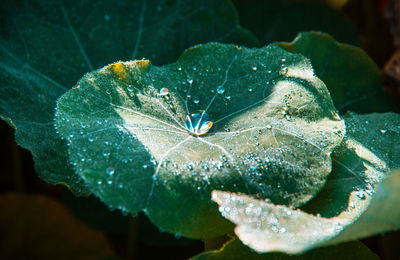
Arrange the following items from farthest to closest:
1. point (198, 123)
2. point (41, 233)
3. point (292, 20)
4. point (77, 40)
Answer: point (292, 20) < point (41, 233) < point (77, 40) < point (198, 123)

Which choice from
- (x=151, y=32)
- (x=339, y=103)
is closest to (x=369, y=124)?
(x=339, y=103)

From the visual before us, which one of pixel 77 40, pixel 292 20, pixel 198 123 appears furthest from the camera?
pixel 292 20

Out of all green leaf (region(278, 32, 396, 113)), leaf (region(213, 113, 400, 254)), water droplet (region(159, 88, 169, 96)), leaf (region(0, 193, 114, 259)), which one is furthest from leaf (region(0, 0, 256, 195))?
leaf (region(0, 193, 114, 259))

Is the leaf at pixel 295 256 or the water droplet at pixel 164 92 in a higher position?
the water droplet at pixel 164 92

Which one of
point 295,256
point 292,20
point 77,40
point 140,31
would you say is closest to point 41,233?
point 77,40

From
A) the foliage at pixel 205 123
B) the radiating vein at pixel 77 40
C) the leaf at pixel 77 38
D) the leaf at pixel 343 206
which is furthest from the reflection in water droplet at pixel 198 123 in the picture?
the radiating vein at pixel 77 40

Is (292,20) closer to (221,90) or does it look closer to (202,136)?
(221,90)

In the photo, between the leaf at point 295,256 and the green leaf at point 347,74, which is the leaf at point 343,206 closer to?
the leaf at point 295,256

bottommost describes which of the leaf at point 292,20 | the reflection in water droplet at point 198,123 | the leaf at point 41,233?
the leaf at point 41,233

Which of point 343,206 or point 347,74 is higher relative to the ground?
point 347,74
